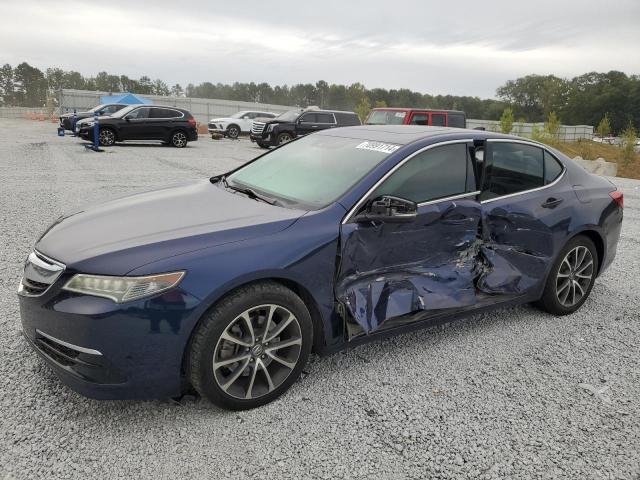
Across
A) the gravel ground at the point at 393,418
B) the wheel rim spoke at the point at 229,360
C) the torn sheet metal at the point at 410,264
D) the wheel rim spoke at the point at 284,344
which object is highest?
the torn sheet metal at the point at 410,264

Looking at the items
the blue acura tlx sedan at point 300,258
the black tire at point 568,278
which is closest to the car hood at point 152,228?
the blue acura tlx sedan at point 300,258

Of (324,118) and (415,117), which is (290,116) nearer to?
(324,118)

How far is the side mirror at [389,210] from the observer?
9.76 ft

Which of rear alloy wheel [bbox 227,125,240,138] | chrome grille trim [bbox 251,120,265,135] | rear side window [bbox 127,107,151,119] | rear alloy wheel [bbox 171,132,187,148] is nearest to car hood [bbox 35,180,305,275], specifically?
rear side window [bbox 127,107,151,119]

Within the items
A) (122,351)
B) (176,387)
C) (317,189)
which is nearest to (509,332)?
(317,189)

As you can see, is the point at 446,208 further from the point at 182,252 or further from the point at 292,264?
the point at 182,252

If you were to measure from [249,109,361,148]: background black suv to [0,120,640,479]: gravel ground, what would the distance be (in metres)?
16.4

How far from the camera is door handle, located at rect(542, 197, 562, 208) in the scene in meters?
3.93

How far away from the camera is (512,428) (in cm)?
271

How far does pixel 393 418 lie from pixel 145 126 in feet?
60.0

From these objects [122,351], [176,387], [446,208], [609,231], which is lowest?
[176,387]

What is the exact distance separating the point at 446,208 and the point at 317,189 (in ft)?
2.93

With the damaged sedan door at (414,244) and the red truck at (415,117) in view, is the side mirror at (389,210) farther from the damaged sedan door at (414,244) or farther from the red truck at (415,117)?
the red truck at (415,117)

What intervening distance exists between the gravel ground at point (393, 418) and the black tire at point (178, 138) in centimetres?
1643
